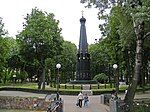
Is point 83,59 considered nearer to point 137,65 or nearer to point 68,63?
point 68,63

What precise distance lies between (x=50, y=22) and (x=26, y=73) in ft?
103

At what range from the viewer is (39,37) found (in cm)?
4725

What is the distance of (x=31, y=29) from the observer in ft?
156

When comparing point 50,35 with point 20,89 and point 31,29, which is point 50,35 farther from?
point 20,89

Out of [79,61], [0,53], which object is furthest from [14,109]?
[79,61]

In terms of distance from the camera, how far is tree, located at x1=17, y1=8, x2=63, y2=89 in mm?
47406

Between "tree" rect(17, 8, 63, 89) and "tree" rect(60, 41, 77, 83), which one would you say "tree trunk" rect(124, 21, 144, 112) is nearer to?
"tree" rect(17, 8, 63, 89)

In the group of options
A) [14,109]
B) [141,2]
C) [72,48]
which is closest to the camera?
[141,2]

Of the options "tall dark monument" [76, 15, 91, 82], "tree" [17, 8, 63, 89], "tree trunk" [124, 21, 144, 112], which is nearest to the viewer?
"tree trunk" [124, 21, 144, 112]

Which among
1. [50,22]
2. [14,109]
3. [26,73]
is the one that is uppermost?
[50,22]

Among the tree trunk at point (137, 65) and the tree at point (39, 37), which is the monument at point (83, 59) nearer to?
the tree at point (39, 37)

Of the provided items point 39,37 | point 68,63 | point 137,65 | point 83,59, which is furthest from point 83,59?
point 137,65

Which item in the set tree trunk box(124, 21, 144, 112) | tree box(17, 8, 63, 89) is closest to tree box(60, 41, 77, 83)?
tree box(17, 8, 63, 89)

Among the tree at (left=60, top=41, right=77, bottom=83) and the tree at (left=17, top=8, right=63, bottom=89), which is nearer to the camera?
the tree at (left=17, top=8, right=63, bottom=89)
